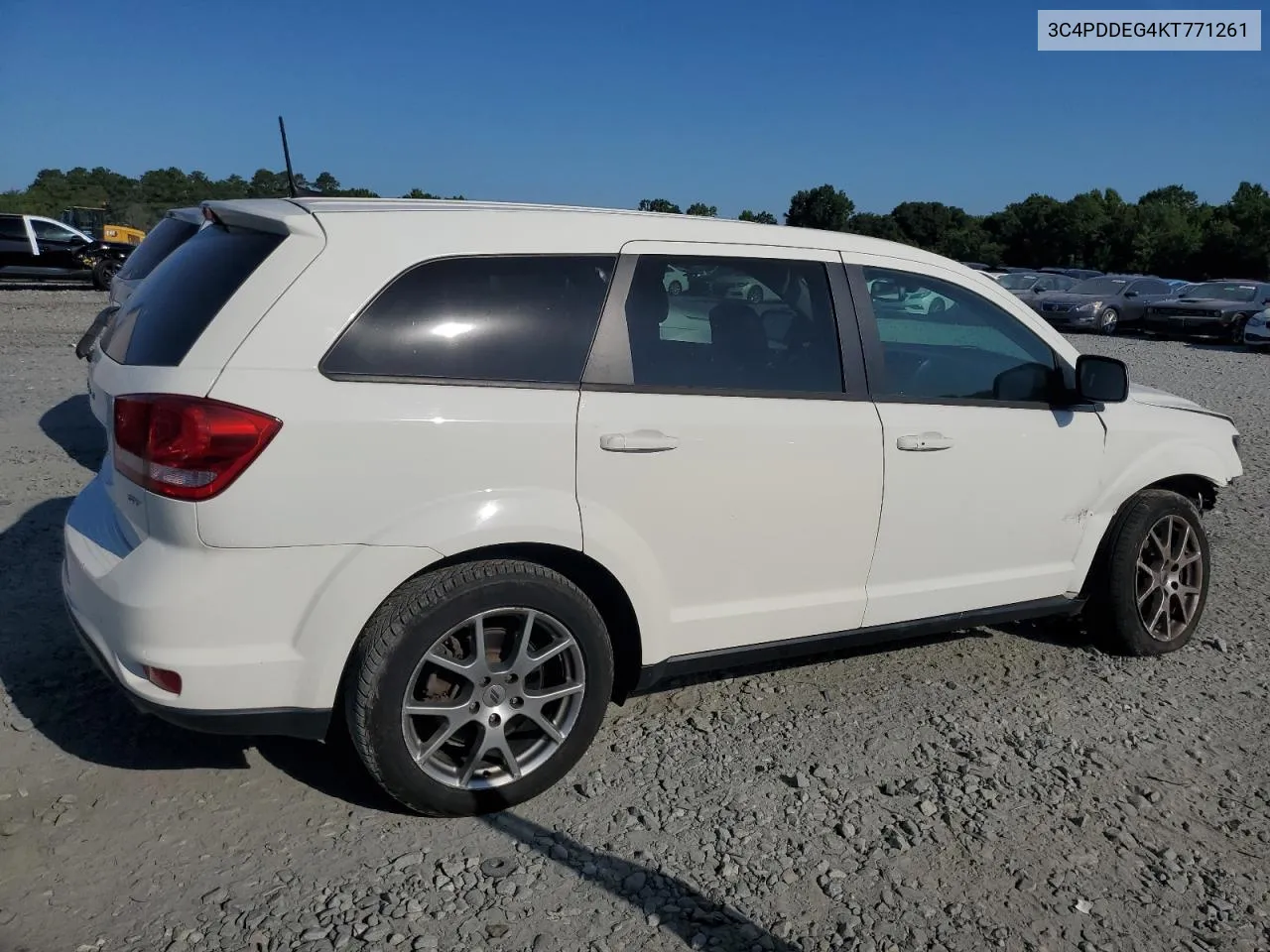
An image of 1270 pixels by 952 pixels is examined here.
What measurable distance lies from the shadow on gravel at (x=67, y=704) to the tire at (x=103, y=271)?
21.6 metres

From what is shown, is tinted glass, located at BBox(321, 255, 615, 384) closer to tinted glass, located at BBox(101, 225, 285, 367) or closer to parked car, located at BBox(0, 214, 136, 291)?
tinted glass, located at BBox(101, 225, 285, 367)

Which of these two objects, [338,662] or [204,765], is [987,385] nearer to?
[338,662]

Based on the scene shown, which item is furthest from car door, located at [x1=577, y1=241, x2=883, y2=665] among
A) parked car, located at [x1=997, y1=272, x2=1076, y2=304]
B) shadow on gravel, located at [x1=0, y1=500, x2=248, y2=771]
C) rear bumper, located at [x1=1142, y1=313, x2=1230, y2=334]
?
parked car, located at [x1=997, y1=272, x2=1076, y2=304]

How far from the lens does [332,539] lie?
9.63ft

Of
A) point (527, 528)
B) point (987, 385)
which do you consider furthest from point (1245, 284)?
point (527, 528)

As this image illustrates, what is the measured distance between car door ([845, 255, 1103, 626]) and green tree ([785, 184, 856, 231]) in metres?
54.1

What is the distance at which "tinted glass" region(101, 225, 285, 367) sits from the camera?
3037mm

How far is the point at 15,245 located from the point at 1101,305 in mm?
24954

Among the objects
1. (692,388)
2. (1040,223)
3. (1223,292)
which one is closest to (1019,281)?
(1223,292)

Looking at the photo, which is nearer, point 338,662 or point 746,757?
point 338,662

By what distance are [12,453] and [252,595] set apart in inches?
228

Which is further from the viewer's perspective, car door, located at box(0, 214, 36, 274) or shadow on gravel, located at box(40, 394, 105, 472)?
car door, located at box(0, 214, 36, 274)

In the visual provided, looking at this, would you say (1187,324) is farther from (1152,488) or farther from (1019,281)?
(1152,488)

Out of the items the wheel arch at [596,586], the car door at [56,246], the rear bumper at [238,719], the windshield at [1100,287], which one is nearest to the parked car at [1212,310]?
the windshield at [1100,287]
